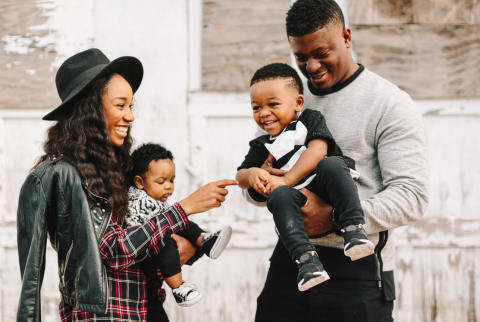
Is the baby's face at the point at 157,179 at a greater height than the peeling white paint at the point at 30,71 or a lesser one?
lesser

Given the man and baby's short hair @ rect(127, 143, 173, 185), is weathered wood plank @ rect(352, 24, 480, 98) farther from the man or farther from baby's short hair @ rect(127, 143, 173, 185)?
baby's short hair @ rect(127, 143, 173, 185)

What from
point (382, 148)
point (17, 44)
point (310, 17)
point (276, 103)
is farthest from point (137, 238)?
point (17, 44)

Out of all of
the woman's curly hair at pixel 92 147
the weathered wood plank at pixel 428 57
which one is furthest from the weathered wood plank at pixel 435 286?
the woman's curly hair at pixel 92 147

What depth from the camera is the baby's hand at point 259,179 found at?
7.87ft

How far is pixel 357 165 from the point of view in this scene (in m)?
2.47

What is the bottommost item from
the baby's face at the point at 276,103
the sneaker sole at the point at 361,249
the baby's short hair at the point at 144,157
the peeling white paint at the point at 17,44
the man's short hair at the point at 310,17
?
the sneaker sole at the point at 361,249

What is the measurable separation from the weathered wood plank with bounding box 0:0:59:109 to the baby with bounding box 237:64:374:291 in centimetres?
232

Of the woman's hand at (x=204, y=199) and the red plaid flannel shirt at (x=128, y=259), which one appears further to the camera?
the woman's hand at (x=204, y=199)

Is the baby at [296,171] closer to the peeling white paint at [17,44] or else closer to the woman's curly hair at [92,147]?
the woman's curly hair at [92,147]

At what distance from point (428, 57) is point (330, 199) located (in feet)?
7.83

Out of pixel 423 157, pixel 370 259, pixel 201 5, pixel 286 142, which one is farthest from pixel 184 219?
pixel 201 5

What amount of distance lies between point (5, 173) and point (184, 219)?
2.47m

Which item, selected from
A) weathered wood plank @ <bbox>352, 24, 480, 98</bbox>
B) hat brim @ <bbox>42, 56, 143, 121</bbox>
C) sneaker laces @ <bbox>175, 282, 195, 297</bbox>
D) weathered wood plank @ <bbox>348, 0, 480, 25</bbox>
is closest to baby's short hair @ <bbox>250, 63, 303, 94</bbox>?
hat brim @ <bbox>42, 56, 143, 121</bbox>

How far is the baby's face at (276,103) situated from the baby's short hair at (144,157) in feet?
1.85
